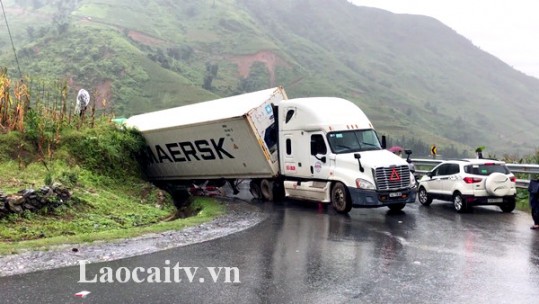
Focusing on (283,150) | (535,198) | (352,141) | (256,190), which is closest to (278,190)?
(256,190)

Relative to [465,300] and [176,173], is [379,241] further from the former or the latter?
[176,173]

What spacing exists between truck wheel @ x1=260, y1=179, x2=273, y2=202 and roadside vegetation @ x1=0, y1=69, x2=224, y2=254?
237cm

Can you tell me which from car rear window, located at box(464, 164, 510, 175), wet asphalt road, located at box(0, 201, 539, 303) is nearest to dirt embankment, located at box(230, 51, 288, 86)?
car rear window, located at box(464, 164, 510, 175)

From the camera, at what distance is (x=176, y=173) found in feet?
74.6

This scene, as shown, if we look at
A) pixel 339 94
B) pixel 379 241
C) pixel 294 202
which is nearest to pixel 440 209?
pixel 294 202

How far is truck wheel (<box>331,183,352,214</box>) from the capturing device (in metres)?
15.5

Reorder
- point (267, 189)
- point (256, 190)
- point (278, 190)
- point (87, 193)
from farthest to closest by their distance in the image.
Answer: point (256, 190) < point (267, 189) < point (278, 190) < point (87, 193)

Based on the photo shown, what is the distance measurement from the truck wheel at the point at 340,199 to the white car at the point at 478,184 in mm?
3640

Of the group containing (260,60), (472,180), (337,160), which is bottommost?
(472,180)

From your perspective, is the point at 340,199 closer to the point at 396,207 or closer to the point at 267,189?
the point at 396,207

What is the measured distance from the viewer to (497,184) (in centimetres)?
1548

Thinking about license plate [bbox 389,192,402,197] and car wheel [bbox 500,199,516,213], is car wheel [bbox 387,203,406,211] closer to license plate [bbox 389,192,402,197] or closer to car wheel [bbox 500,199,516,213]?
license plate [bbox 389,192,402,197]

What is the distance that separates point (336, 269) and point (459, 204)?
914 cm

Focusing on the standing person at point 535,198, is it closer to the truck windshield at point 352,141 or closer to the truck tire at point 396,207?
the truck tire at point 396,207
